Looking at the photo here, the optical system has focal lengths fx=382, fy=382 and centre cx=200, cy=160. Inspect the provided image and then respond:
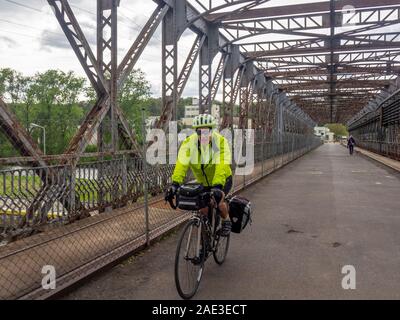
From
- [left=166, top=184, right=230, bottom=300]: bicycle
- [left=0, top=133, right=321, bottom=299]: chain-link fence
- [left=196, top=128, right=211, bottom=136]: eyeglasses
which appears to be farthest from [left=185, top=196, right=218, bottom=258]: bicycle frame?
[left=0, top=133, right=321, bottom=299]: chain-link fence

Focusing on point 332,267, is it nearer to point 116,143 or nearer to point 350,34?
point 116,143

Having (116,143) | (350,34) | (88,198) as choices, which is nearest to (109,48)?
(116,143)

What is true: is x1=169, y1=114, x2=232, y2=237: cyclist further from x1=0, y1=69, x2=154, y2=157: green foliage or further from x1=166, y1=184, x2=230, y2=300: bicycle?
x1=0, y1=69, x2=154, y2=157: green foliage

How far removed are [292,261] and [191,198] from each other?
2.05m

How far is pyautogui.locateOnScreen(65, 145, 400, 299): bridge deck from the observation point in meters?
4.24

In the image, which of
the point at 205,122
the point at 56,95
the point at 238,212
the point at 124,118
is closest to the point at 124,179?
the point at 124,118

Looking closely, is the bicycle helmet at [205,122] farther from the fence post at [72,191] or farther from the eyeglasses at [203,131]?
the fence post at [72,191]

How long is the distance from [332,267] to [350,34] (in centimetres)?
1638

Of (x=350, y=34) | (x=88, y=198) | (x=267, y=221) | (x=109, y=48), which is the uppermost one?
(x=350, y=34)

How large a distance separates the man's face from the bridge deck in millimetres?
1676

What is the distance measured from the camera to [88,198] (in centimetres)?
768

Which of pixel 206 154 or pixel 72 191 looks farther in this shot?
pixel 72 191

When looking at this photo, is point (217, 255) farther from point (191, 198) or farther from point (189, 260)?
point (191, 198)

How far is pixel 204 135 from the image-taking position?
178 inches
